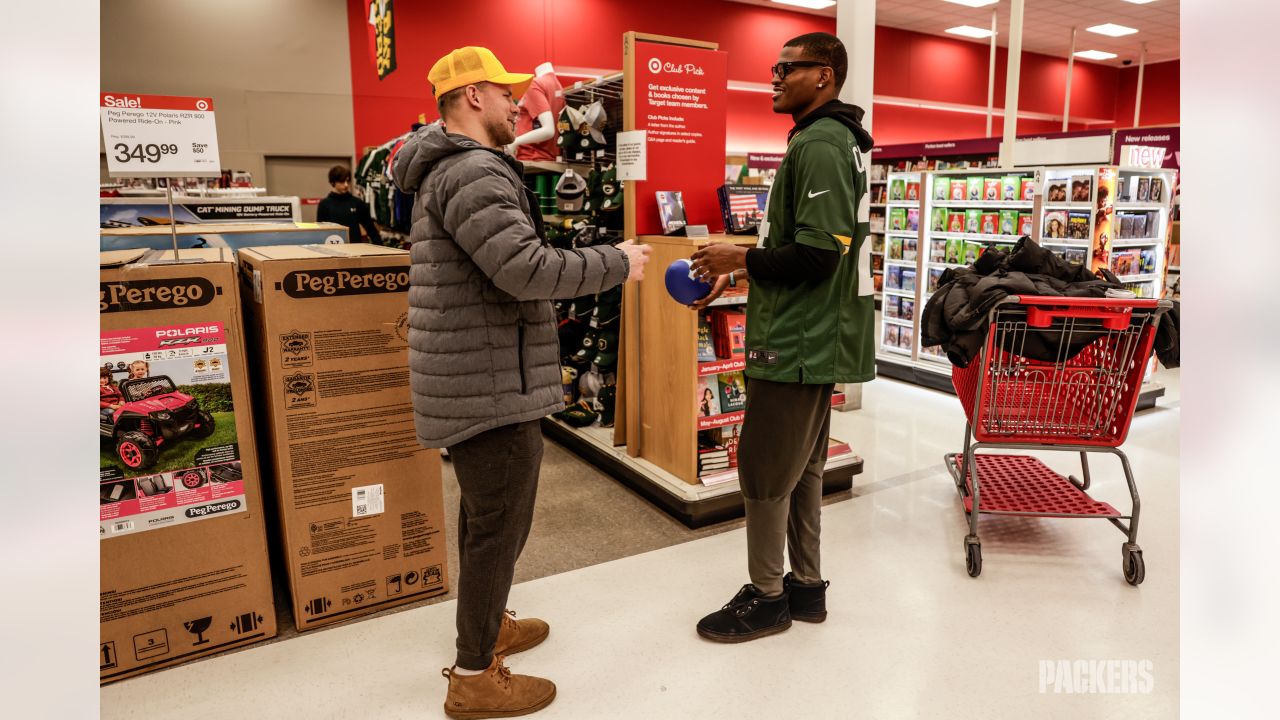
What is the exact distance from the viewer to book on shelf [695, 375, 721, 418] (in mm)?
3844

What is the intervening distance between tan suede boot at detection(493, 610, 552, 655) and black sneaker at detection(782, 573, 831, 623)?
0.89 meters

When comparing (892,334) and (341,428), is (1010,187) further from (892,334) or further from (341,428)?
(341,428)

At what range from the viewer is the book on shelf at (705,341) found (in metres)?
3.82

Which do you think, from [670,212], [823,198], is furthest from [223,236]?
[823,198]

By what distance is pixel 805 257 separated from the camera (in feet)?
7.82

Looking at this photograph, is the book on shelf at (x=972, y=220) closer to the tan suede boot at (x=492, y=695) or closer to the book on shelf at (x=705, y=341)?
the book on shelf at (x=705, y=341)

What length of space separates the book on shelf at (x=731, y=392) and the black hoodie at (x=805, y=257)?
1412 millimetres

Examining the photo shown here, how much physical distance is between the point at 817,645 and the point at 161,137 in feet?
9.38

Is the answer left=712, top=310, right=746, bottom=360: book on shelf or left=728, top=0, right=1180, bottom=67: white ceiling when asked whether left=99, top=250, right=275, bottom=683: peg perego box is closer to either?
left=712, top=310, right=746, bottom=360: book on shelf

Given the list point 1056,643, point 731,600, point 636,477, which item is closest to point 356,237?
point 636,477

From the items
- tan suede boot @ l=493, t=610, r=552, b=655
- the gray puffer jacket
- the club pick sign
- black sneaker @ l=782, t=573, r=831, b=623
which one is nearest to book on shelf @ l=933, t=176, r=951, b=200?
black sneaker @ l=782, t=573, r=831, b=623

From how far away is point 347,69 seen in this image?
1050 centimetres

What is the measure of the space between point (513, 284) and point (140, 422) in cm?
135
